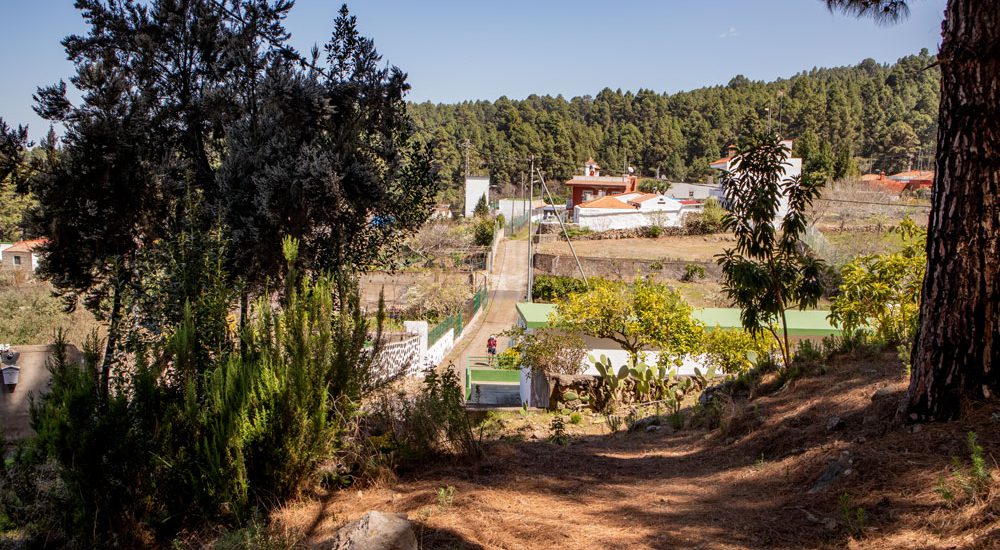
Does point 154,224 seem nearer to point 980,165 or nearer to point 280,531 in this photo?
point 280,531

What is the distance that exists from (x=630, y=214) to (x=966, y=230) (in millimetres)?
43546

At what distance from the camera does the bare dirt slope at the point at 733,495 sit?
3408 mm

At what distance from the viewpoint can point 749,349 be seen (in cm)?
1320

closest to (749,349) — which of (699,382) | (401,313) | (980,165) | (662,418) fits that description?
(699,382)

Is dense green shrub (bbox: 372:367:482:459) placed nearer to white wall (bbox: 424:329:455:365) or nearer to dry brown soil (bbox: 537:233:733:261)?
white wall (bbox: 424:329:455:365)

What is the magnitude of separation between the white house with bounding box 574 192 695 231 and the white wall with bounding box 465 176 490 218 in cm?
1592

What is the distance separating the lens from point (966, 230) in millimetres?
4273

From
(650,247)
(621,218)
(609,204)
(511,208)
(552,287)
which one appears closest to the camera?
(552,287)

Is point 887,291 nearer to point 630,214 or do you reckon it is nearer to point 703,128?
point 630,214

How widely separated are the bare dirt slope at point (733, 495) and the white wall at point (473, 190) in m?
56.7

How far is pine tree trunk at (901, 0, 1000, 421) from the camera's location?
4227mm

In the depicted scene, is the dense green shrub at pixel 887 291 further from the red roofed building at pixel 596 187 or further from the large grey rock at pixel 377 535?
the red roofed building at pixel 596 187

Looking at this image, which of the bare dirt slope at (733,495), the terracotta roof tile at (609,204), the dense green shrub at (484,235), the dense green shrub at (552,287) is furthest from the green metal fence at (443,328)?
the terracotta roof tile at (609,204)

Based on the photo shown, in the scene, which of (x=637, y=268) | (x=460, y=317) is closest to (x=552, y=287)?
(x=637, y=268)
